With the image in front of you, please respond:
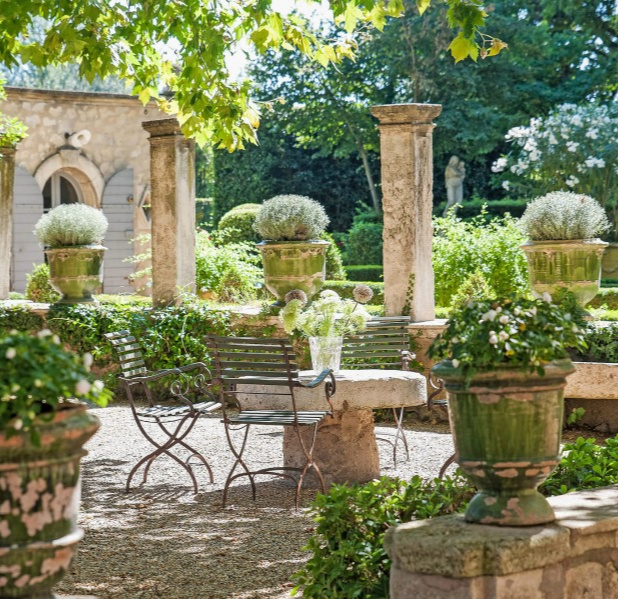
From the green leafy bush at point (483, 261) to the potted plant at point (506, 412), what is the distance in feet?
23.4

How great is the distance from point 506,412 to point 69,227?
26.0ft

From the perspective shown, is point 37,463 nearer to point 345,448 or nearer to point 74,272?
point 345,448

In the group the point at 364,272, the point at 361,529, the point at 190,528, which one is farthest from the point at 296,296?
the point at 364,272

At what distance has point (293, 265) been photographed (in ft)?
30.2

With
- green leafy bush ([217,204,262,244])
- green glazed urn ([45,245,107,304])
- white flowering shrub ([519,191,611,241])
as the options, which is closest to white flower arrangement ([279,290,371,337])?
white flowering shrub ([519,191,611,241])

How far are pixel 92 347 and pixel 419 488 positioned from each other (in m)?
6.26

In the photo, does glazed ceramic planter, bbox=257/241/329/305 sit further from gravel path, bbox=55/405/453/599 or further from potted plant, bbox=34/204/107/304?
potted plant, bbox=34/204/107/304

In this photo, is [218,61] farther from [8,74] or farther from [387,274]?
[8,74]

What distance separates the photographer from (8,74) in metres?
52.7

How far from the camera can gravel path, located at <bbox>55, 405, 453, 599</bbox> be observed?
4.43 meters

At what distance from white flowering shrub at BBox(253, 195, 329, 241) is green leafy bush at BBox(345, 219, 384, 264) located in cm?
1114

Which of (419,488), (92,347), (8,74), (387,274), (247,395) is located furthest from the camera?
(8,74)

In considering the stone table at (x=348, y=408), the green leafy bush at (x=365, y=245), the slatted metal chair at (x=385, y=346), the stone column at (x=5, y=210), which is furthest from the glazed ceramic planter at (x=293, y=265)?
the green leafy bush at (x=365, y=245)

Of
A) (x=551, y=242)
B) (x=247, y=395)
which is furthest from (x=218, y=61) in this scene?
(x=551, y=242)
